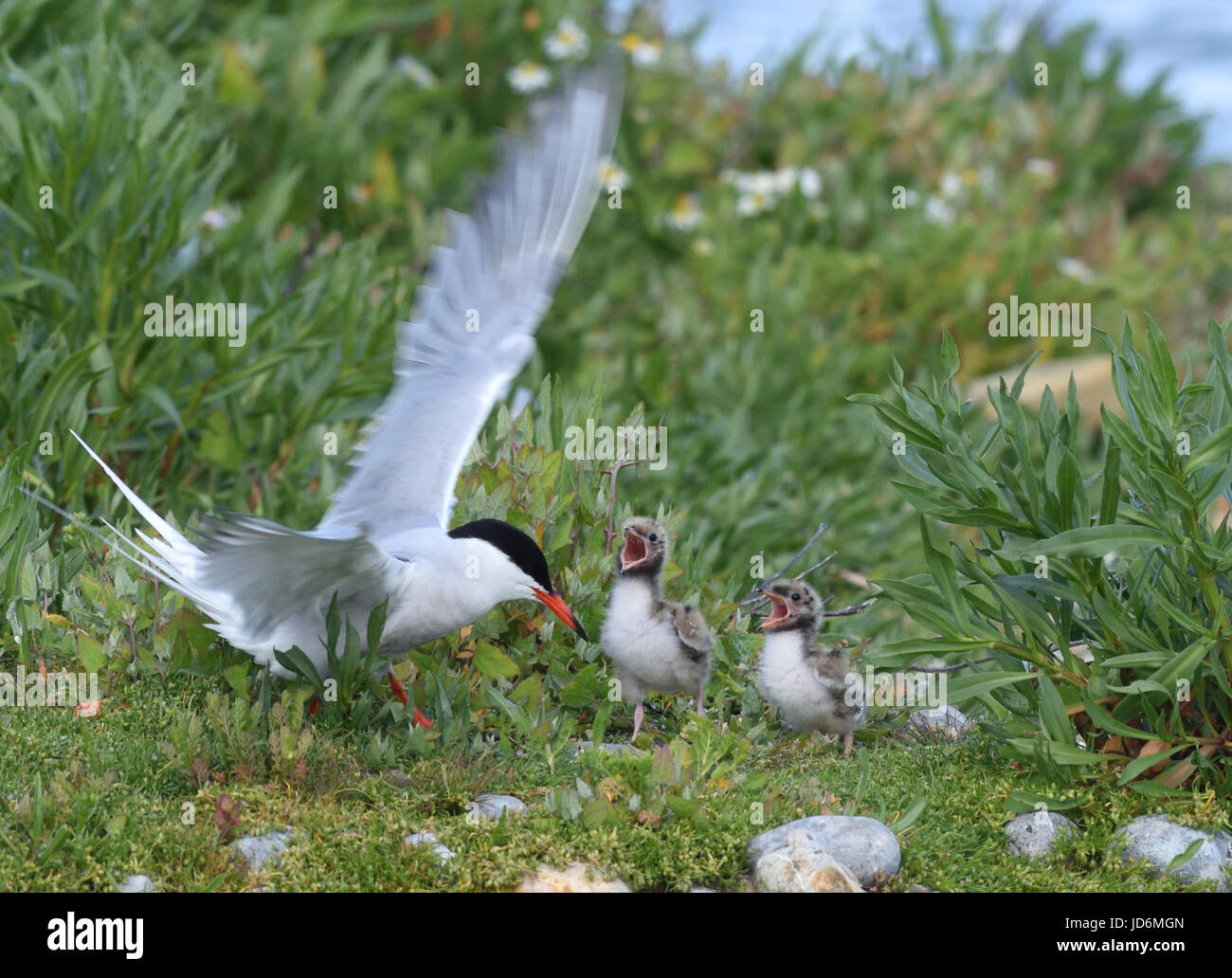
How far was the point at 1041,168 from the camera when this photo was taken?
43.6 ft

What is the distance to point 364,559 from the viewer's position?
14.2 feet

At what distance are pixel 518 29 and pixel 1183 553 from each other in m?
8.85

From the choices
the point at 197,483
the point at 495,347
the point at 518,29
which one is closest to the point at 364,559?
the point at 495,347

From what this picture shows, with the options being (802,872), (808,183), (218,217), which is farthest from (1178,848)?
(808,183)

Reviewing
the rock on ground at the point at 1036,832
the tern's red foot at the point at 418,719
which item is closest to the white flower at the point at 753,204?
the tern's red foot at the point at 418,719

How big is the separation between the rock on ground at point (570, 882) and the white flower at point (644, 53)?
31.9 feet

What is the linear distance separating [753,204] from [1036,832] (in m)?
8.31

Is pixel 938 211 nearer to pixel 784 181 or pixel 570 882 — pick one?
pixel 784 181

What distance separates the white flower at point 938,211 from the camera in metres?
12.3

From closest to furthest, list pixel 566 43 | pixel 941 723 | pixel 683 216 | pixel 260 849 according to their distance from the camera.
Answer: pixel 260 849 → pixel 941 723 → pixel 683 216 → pixel 566 43

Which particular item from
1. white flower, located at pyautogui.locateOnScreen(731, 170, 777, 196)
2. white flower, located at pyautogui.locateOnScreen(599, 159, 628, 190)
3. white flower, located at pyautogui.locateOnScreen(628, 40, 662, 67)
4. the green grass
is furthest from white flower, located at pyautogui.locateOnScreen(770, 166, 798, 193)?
white flower, located at pyautogui.locateOnScreen(628, 40, 662, 67)

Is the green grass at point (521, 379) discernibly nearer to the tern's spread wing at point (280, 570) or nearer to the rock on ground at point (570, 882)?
the rock on ground at point (570, 882)

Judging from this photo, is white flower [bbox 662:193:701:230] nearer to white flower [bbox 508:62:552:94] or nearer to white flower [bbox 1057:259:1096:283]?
white flower [bbox 508:62:552:94]
